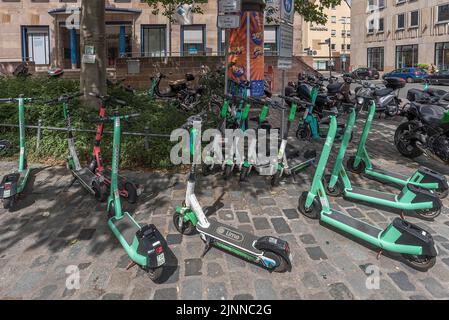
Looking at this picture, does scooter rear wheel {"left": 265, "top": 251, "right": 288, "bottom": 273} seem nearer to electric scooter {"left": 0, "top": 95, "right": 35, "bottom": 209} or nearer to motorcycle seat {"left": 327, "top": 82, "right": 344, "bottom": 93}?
electric scooter {"left": 0, "top": 95, "right": 35, "bottom": 209}

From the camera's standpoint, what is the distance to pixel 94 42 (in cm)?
775

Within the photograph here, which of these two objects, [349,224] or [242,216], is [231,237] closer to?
[242,216]

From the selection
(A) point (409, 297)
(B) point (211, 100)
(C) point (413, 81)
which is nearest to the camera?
(A) point (409, 297)

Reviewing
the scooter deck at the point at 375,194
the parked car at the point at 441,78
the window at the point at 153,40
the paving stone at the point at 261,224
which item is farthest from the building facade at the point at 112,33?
the paving stone at the point at 261,224

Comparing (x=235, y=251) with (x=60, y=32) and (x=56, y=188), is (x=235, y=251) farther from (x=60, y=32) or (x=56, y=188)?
(x=60, y=32)

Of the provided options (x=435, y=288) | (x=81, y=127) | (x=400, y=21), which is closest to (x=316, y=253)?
(x=435, y=288)

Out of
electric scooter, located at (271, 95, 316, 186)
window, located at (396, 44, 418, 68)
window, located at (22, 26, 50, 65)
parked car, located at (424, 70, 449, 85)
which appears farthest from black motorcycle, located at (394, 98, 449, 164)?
window, located at (396, 44, 418, 68)

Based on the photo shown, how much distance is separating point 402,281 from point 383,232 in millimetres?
519

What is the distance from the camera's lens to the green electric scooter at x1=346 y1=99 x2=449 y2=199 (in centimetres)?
462

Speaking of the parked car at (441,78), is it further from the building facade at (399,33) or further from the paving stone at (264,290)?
the paving stone at (264,290)

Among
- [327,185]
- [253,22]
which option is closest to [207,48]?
[253,22]

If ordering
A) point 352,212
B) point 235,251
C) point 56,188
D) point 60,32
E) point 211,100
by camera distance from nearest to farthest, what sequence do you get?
point 235,251, point 352,212, point 56,188, point 211,100, point 60,32

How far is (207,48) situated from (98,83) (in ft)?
58.6

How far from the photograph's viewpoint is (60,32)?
24281 millimetres
